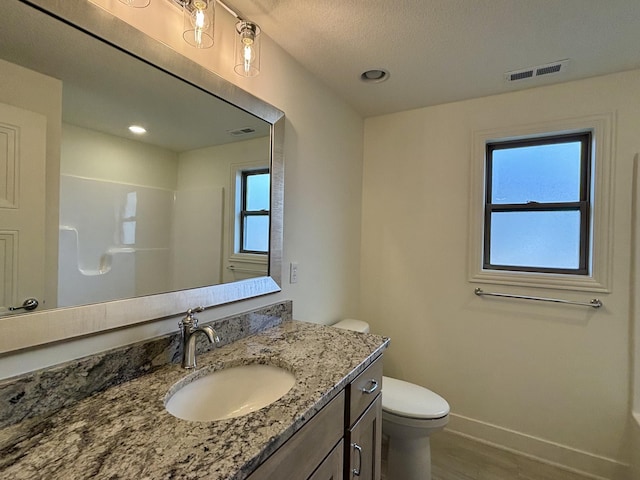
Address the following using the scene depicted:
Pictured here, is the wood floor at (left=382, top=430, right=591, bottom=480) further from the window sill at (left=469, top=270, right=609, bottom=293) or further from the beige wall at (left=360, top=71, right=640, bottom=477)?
the window sill at (left=469, top=270, right=609, bottom=293)

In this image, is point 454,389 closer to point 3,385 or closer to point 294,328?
point 294,328

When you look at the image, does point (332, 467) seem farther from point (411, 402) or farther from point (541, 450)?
point (541, 450)

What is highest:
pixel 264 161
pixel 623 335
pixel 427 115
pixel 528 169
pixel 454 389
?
pixel 427 115

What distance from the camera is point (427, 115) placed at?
2271mm

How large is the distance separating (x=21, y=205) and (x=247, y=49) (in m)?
0.96

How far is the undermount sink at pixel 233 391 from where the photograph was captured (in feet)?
3.21

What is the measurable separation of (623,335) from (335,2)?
2297 mm

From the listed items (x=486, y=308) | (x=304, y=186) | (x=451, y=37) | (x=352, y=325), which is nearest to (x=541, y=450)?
(x=486, y=308)

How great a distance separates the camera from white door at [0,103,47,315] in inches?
29.0

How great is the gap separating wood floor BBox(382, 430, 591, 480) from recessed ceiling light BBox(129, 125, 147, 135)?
1.99 metres

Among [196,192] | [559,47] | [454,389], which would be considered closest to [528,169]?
[559,47]

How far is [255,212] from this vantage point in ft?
4.81

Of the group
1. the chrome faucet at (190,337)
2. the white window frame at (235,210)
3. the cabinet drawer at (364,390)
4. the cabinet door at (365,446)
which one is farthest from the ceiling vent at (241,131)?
the cabinet door at (365,446)

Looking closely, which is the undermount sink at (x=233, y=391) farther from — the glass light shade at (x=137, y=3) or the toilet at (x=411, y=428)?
the glass light shade at (x=137, y=3)
